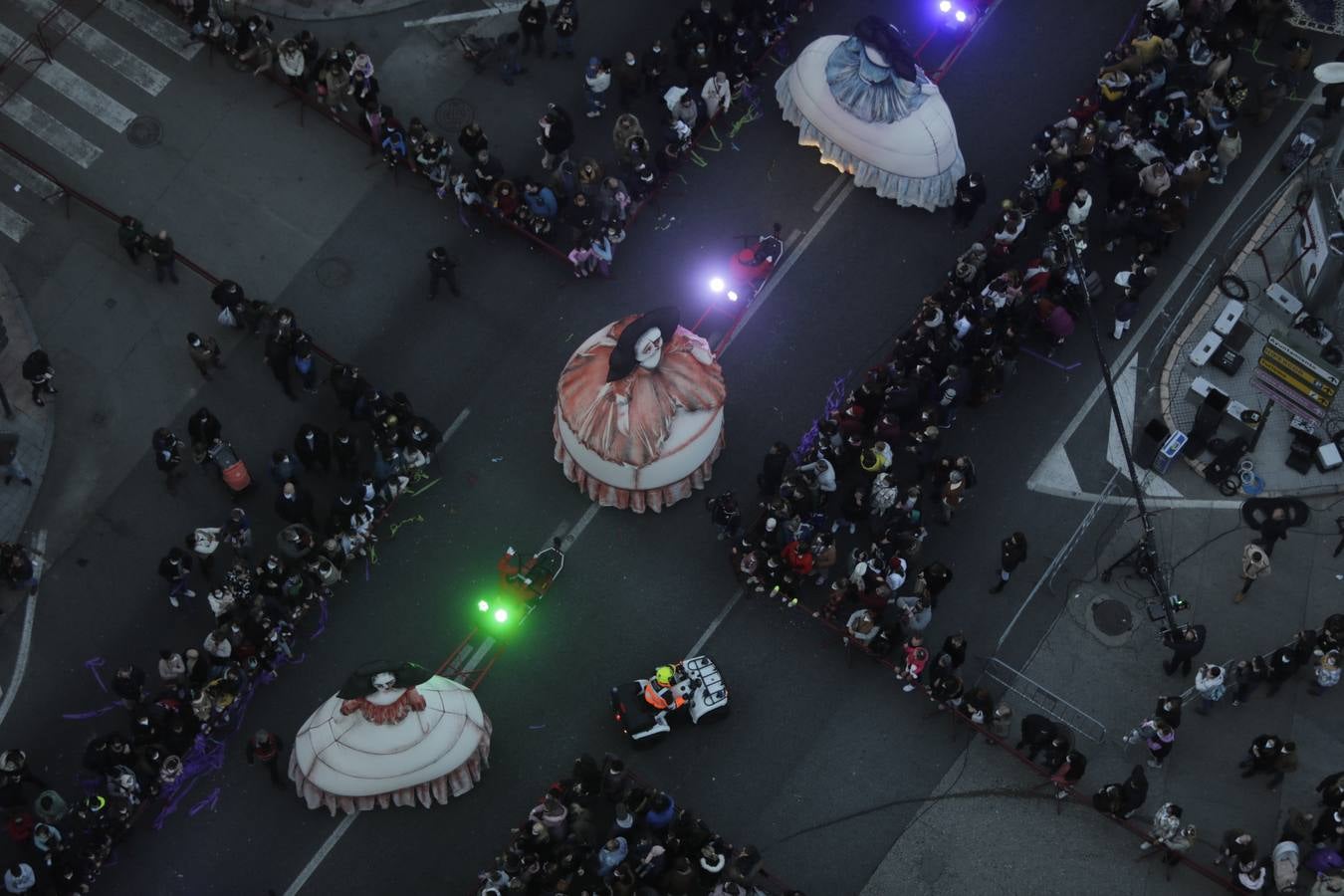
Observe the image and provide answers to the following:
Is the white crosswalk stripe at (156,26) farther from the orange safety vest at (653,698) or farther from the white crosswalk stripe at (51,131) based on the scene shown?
the orange safety vest at (653,698)

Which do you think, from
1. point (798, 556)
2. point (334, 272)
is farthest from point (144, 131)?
point (798, 556)

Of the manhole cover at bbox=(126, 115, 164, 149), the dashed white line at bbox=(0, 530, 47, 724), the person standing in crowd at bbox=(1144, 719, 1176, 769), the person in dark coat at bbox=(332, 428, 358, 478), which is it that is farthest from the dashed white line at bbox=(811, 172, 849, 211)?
the dashed white line at bbox=(0, 530, 47, 724)

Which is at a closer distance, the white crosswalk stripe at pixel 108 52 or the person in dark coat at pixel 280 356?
the person in dark coat at pixel 280 356

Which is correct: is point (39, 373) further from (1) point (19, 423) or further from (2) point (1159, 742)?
(2) point (1159, 742)

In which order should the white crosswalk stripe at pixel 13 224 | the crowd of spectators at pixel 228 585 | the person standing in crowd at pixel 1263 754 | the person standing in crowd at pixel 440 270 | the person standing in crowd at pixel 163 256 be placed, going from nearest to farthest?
1. the crowd of spectators at pixel 228 585
2. the person standing in crowd at pixel 1263 754
3. the person standing in crowd at pixel 440 270
4. the person standing in crowd at pixel 163 256
5. the white crosswalk stripe at pixel 13 224

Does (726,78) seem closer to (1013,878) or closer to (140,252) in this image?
(140,252)

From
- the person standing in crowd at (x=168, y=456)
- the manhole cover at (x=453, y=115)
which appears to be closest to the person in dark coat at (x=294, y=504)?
the person standing in crowd at (x=168, y=456)

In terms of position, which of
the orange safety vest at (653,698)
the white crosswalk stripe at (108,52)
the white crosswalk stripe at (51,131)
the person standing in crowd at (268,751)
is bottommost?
the person standing in crowd at (268,751)
